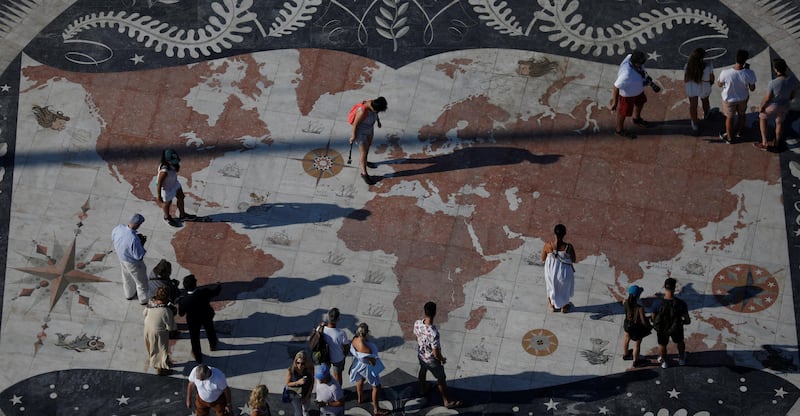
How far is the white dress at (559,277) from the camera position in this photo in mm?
21469

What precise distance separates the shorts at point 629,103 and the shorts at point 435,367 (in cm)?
672

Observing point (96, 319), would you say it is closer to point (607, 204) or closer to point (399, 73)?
point (399, 73)

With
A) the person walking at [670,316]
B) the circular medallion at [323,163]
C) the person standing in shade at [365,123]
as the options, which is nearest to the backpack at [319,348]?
the person standing in shade at [365,123]

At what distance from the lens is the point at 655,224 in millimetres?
23469

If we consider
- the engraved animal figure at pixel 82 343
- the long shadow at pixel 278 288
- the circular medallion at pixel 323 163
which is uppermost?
the circular medallion at pixel 323 163

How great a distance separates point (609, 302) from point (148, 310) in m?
8.40

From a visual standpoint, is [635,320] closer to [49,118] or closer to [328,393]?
[328,393]

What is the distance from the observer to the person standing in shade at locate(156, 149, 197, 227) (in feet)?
73.2

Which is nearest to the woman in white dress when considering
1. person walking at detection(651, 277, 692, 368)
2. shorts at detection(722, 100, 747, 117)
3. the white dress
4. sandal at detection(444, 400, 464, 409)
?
the white dress

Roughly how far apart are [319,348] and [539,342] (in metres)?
4.33

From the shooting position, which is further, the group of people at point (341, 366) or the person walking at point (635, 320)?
the person walking at point (635, 320)

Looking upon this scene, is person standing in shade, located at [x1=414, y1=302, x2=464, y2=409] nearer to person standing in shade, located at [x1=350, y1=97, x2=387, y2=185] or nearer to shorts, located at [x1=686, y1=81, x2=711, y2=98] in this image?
person standing in shade, located at [x1=350, y1=97, x2=387, y2=185]

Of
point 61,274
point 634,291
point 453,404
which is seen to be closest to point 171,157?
point 61,274

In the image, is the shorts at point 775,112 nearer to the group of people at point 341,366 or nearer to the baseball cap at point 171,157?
the group of people at point 341,366
